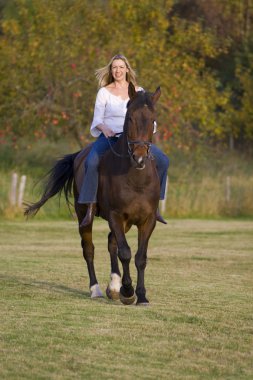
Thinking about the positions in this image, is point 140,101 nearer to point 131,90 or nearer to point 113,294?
point 131,90

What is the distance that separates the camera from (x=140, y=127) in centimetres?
1050

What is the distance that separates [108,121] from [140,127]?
1440 millimetres

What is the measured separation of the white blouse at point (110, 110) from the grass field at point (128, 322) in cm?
180

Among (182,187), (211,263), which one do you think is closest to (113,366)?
(211,263)

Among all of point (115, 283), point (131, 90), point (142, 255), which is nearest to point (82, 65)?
point (115, 283)

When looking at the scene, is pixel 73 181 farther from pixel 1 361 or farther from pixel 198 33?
pixel 198 33

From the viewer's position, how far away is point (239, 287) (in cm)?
1331

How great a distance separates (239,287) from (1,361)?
584 cm

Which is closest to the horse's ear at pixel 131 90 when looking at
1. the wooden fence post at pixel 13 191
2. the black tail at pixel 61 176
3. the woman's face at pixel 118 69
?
the woman's face at pixel 118 69

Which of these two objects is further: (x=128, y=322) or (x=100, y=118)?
(x=100, y=118)

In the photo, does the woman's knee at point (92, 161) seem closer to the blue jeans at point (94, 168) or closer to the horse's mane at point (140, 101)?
the blue jeans at point (94, 168)

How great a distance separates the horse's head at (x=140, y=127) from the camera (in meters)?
10.5

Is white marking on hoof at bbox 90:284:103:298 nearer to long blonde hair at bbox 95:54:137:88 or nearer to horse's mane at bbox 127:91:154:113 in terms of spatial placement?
long blonde hair at bbox 95:54:137:88

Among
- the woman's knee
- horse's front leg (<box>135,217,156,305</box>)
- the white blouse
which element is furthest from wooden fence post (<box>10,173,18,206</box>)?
horse's front leg (<box>135,217,156,305</box>)
